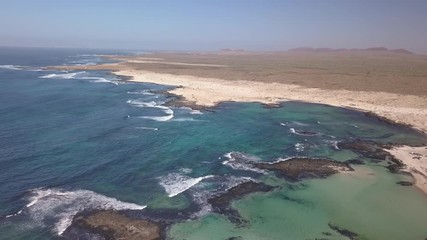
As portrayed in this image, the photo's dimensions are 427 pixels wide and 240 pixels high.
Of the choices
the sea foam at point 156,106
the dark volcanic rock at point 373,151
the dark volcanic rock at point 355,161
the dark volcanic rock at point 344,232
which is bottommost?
the dark volcanic rock at point 344,232

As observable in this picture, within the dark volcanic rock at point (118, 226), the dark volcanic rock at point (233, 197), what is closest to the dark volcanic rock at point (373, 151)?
the dark volcanic rock at point (233, 197)

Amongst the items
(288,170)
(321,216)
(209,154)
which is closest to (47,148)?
(209,154)

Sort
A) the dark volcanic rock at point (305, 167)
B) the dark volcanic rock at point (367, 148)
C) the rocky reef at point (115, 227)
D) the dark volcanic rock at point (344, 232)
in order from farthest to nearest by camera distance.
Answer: the dark volcanic rock at point (367, 148)
the dark volcanic rock at point (305, 167)
the dark volcanic rock at point (344, 232)
the rocky reef at point (115, 227)

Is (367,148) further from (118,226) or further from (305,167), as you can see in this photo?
(118,226)

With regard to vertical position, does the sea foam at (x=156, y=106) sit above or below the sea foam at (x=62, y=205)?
above

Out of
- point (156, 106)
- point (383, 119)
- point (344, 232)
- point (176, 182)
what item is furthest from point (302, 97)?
point (344, 232)

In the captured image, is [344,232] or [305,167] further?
[305,167]

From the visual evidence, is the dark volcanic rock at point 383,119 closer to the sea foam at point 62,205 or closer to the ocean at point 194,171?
the ocean at point 194,171
